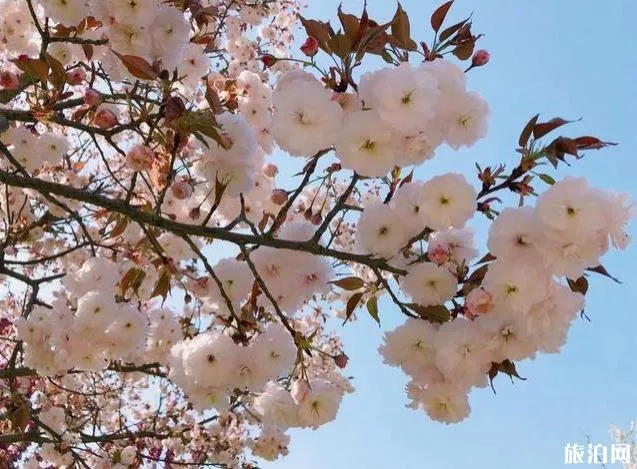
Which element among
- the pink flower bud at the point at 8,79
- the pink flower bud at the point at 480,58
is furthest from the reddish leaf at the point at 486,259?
the pink flower bud at the point at 8,79

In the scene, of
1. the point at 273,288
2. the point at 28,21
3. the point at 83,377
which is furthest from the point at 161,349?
the point at 83,377

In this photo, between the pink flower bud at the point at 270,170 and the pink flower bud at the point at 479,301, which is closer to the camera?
the pink flower bud at the point at 479,301

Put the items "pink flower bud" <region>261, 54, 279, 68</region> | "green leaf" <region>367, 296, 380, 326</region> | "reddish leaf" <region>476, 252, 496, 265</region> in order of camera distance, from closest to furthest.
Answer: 1. "reddish leaf" <region>476, 252, 496, 265</region>
2. "pink flower bud" <region>261, 54, 279, 68</region>
3. "green leaf" <region>367, 296, 380, 326</region>

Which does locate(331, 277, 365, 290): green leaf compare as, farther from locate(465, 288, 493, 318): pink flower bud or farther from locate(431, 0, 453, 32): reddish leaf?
locate(431, 0, 453, 32): reddish leaf

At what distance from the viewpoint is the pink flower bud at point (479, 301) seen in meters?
1.49

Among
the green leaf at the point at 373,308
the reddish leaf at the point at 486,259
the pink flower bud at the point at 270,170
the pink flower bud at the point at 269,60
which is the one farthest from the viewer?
the pink flower bud at the point at 270,170

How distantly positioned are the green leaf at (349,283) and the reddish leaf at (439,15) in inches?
28.2

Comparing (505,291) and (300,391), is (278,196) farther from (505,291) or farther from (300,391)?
(505,291)

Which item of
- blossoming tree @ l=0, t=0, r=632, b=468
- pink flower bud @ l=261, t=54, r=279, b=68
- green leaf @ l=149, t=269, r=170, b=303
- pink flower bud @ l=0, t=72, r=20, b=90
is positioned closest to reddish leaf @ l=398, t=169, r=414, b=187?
blossoming tree @ l=0, t=0, r=632, b=468

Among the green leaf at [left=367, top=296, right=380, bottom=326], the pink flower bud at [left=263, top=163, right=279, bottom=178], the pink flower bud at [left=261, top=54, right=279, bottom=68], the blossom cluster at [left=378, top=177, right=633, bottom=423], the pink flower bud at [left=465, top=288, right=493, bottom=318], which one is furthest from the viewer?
the pink flower bud at [left=263, top=163, right=279, bottom=178]

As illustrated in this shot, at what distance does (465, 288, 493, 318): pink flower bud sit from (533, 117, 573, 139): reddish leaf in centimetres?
40

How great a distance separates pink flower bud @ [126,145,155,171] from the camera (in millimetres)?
1669

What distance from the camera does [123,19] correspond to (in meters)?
1.83

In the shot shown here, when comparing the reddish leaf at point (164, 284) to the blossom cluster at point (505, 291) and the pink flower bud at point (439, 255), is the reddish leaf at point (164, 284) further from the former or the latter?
the pink flower bud at point (439, 255)
